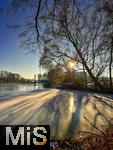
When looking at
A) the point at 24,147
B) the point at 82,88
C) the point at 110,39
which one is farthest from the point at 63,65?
the point at 24,147

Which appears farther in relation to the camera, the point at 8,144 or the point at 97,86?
the point at 97,86

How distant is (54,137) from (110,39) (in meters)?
19.0

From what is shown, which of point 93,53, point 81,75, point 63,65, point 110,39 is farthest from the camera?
point 81,75

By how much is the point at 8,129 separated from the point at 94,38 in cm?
2488

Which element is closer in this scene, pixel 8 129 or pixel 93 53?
pixel 8 129

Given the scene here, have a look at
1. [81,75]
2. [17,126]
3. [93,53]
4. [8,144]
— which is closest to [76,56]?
[93,53]

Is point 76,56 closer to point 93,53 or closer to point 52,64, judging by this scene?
point 93,53

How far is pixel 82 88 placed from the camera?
3591 cm

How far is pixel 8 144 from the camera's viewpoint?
577cm

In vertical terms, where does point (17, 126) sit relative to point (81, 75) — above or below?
below

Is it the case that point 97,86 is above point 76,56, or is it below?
below

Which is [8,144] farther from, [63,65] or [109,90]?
[63,65]

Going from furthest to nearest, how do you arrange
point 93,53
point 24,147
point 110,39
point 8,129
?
point 93,53
point 110,39
point 8,129
point 24,147

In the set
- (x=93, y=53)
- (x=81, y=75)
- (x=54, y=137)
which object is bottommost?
(x=54, y=137)
